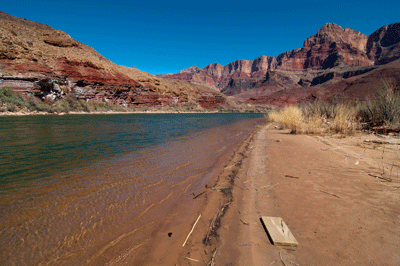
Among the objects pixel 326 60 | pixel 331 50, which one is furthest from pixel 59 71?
Answer: pixel 331 50

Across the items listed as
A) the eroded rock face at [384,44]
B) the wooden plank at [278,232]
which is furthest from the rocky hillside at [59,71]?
the eroded rock face at [384,44]

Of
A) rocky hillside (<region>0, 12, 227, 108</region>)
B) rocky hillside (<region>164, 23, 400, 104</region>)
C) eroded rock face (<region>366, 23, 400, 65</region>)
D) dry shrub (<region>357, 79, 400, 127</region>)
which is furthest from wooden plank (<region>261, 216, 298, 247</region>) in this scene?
eroded rock face (<region>366, 23, 400, 65</region>)

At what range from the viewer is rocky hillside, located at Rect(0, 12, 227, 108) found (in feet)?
78.8

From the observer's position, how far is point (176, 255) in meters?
1.56

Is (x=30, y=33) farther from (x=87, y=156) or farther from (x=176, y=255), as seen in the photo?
(x=176, y=255)

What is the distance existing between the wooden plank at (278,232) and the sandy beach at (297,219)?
1.8 inches

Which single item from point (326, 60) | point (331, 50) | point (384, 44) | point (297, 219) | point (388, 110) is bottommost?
point (297, 219)

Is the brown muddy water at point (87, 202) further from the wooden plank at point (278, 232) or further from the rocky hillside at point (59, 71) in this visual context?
the rocky hillside at point (59, 71)

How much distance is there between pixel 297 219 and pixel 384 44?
19629 centimetres

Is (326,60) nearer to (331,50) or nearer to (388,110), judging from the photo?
(331,50)

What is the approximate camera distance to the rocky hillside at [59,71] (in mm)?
24031

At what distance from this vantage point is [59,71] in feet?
96.9

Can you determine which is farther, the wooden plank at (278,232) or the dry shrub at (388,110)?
the dry shrub at (388,110)

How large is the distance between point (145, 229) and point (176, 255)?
0.57 m
